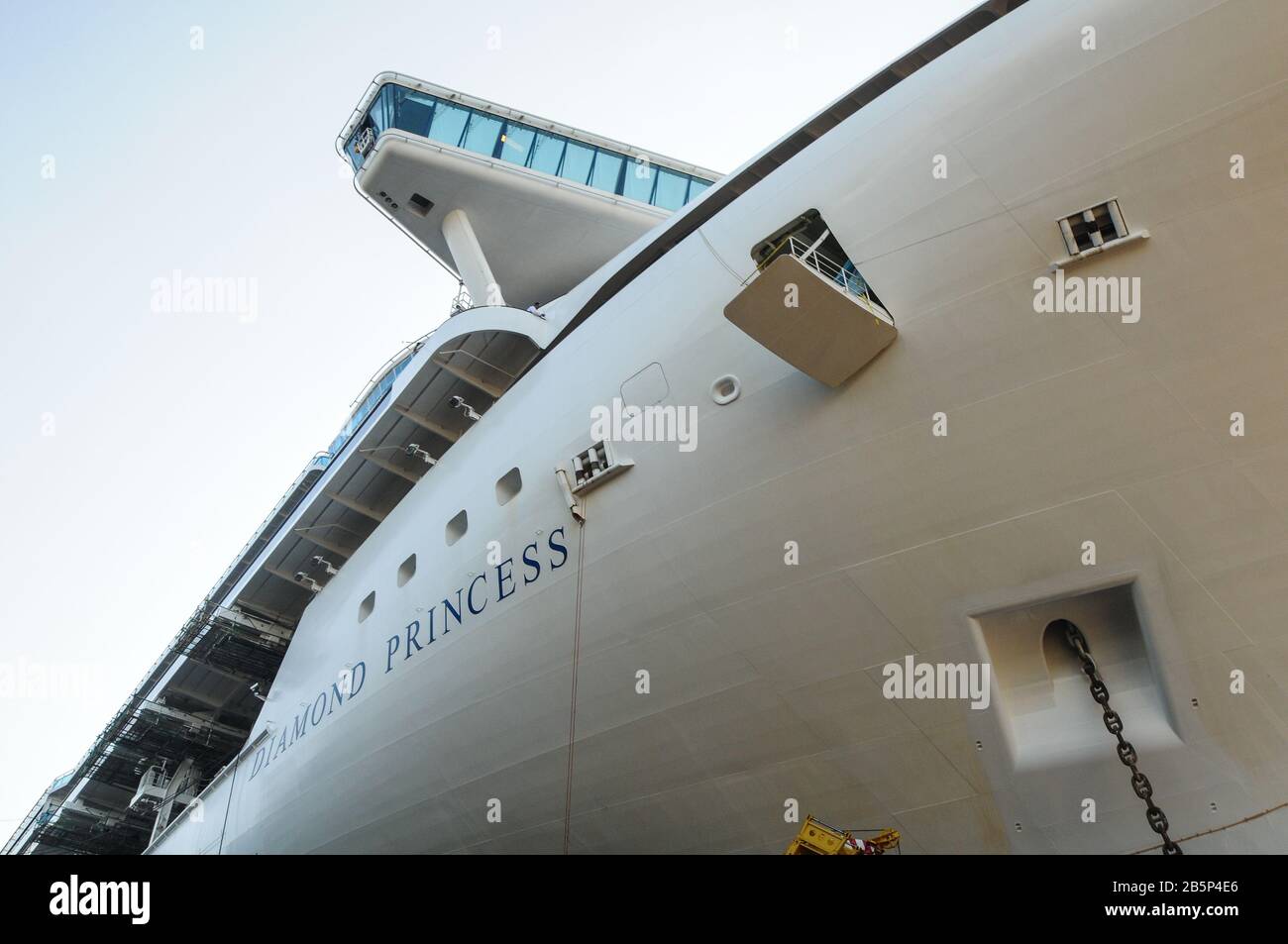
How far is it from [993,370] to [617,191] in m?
11.3

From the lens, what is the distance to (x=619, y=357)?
406 inches

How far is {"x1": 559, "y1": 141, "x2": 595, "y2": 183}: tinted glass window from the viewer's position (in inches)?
695

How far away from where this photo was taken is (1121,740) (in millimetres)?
7320

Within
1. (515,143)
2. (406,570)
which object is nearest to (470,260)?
(515,143)

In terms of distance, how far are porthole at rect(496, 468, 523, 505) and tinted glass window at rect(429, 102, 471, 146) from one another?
8156 millimetres

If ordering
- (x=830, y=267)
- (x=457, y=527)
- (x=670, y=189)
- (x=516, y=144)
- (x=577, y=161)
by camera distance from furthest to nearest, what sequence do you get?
1. (x=670, y=189)
2. (x=577, y=161)
3. (x=516, y=144)
4. (x=457, y=527)
5. (x=830, y=267)

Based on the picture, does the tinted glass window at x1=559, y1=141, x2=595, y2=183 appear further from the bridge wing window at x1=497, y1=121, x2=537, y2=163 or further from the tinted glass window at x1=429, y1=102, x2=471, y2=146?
the tinted glass window at x1=429, y1=102, x2=471, y2=146

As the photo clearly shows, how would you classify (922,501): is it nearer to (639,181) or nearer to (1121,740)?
(1121,740)

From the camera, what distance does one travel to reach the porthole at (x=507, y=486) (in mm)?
11086

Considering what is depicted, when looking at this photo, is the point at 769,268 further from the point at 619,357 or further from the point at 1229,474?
the point at 1229,474

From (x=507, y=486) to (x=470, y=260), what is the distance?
263 inches
